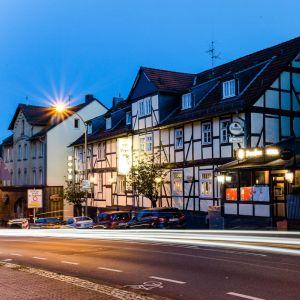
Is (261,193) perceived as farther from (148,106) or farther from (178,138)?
(148,106)

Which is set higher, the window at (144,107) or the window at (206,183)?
the window at (144,107)

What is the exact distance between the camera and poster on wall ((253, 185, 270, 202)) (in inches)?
1094

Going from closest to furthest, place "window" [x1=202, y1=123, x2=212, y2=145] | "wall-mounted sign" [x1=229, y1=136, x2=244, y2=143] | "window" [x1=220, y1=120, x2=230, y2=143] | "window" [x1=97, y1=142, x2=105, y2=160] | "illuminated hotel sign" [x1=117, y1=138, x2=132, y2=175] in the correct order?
"wall-mounted sign" [x1=229, y1=136, x2=244, y2=143] < "window" [x1=220, y1=120, x2=230, y2=143] < "window" [x1=202, y1=123, x2=212, y2=145] < "illuminated hotel sign" [x1=117, y1=138, x2=132, y2=175] < "window" [x1=97, y1=142, x2=105, y2=160]

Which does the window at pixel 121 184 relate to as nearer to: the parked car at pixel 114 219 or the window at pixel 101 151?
the window at pixel 101 151

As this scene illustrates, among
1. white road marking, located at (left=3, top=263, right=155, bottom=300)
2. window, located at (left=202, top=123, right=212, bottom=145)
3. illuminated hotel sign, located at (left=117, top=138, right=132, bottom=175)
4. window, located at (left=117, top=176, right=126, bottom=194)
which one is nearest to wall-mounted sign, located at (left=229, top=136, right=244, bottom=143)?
window, located at (left=202, top=123, right=212, bottom=145)

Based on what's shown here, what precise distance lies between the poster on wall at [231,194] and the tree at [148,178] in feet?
22.2

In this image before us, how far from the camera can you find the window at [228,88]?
32094mm

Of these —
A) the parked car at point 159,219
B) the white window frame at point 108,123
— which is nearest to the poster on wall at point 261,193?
the parked car at point 159,219

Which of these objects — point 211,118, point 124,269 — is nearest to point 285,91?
point 211,118

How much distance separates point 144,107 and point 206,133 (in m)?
8.09

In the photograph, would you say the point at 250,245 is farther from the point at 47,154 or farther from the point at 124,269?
the point at 47,154

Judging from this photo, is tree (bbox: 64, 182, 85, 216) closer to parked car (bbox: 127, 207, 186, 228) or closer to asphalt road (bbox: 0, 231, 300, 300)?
parked car (bbox: 127, 207, 186, 228)

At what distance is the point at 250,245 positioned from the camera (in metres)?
17.2

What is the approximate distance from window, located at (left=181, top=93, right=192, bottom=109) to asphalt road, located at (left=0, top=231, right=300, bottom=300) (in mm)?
18055
